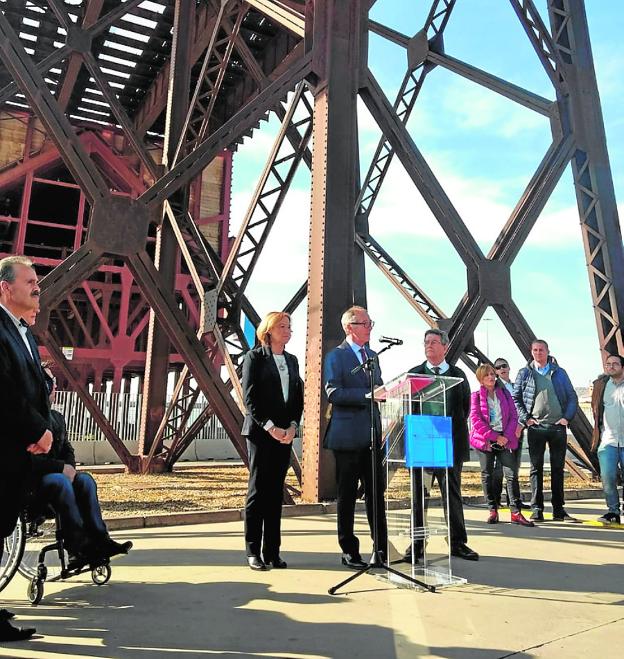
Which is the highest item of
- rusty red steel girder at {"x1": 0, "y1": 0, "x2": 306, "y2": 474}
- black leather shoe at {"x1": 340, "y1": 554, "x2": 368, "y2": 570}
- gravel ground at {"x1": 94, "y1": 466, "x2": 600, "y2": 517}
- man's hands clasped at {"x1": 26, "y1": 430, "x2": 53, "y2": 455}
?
rusty red steel girder at {"x1": 0, "y1": 0, "x2": 306, "y2": 474}

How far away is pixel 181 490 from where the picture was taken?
838 cm

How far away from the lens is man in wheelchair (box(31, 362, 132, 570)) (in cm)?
348

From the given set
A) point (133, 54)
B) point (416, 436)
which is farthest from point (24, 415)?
point (133, 54)

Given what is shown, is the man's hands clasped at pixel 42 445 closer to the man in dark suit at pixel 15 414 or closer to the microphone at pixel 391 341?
the man in dark suit at pixel 15 414

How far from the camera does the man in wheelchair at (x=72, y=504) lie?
11.4ft

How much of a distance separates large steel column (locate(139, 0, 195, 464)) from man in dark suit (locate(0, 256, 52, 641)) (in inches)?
291

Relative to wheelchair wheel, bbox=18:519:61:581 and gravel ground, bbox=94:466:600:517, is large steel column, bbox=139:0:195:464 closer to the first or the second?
gravel ground, bbox=94:466:600:517

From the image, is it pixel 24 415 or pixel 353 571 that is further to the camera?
pixel 353 571

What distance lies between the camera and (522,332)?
8727 mm

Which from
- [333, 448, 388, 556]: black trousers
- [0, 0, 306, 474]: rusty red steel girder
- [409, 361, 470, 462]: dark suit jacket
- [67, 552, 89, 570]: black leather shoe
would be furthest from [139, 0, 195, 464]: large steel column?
[67, 552, 89, 570]: black leather shoe

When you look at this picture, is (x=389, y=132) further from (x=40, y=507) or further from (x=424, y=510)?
(x=40, y=507)

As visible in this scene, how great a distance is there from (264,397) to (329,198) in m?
3.35

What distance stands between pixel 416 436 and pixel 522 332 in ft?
17.5

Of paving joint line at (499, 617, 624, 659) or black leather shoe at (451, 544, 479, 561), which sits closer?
paving joint line at (499, 617, 624, 659)
